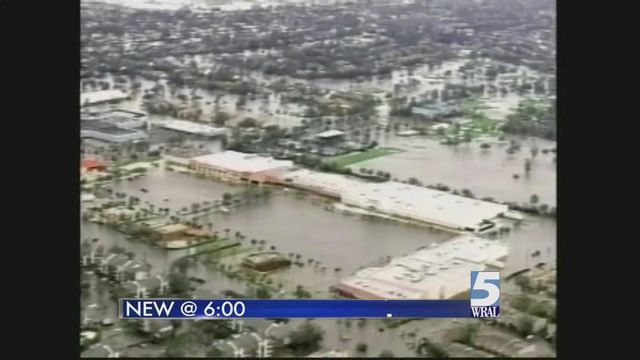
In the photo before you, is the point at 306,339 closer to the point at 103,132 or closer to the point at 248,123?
the point at 248,123

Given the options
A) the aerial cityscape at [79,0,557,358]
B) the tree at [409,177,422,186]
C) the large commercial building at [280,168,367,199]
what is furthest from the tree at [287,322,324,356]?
the tree at [409,177,422,186]

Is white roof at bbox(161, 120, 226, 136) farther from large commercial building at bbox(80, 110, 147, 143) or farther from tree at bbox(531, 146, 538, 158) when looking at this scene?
tree at bbox(531, 146, 538, 158)

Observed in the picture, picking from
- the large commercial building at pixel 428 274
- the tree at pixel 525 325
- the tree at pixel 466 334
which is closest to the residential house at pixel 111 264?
the large commercial building at pixel 428 274

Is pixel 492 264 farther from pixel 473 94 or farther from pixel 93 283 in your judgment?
pixel 93 283

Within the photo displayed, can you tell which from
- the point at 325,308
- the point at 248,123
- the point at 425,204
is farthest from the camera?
the point at 248,123

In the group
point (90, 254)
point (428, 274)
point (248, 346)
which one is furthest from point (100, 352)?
point (428, 274)
